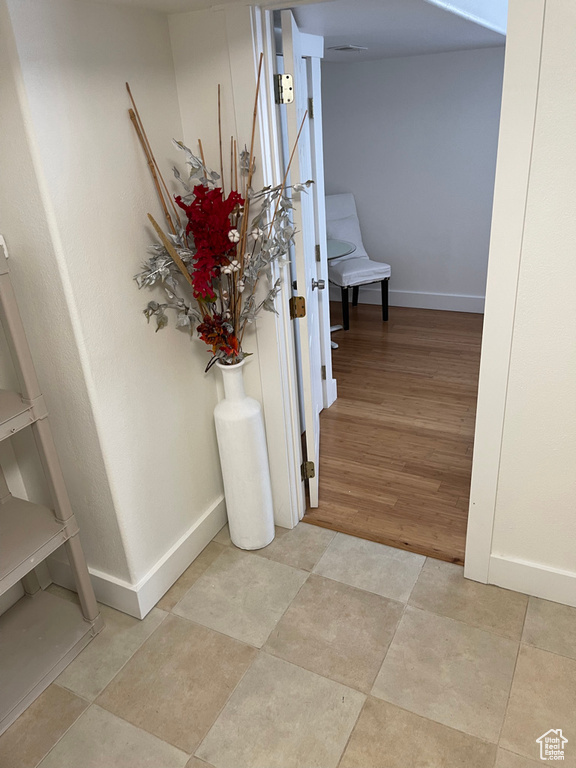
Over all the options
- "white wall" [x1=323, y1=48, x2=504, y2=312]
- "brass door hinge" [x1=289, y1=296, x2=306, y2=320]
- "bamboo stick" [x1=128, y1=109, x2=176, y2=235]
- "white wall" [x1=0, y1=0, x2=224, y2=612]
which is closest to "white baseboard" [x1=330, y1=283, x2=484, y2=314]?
Result: "white wall" [x1=323, y1=48, x2=504, y2=312]

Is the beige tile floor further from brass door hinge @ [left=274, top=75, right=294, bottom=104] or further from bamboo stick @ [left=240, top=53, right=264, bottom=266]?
brass door hinge @ [left=274, top=75, right=294, bottom=104]

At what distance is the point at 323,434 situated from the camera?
3641 mm

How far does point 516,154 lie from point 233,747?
6.70ft

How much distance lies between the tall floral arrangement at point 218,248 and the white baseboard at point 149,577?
82 centimetres

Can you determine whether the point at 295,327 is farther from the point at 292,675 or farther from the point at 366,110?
the point at 366,110

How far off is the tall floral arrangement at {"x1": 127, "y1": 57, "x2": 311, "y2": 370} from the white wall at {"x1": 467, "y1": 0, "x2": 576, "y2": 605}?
2.51 feet

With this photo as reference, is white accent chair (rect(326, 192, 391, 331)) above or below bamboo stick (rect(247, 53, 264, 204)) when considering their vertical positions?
below

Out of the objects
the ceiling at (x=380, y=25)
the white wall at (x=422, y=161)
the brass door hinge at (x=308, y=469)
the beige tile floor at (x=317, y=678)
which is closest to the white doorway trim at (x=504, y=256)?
the beige tile floor at (x=317, y=678)

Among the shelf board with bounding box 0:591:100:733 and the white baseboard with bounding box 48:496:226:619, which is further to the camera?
the white baseboard with bounding box 48:496:226:619

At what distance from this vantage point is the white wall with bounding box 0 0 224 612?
1.75 metres

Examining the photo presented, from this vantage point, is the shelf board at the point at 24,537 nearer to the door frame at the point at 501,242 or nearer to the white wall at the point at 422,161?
the door frame at the point at 501,242

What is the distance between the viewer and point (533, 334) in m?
2.00

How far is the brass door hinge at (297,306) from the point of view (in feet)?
8.22

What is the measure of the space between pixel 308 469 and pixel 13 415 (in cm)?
143
